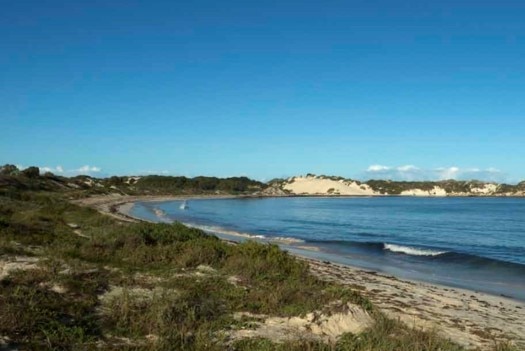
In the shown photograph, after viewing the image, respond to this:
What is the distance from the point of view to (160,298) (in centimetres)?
1054

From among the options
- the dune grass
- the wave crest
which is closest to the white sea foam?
the wave crest

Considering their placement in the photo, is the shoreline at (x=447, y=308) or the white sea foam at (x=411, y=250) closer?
the shoreline at (x=447, y=308)

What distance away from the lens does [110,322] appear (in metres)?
9.34

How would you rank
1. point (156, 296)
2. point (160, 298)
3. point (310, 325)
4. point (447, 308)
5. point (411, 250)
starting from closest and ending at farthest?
point (310, 325) → point (160, 298) → point (156, 296) → point (447, 308) → point (411, 250)

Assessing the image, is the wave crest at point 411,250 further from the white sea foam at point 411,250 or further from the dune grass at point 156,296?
the dune grass at point 156,296

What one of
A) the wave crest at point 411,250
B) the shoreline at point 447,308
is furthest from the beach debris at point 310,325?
the wave crest at point 411,250

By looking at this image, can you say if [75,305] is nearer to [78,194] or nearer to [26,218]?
[26,218]

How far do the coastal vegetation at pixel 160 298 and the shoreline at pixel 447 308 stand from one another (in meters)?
1.92

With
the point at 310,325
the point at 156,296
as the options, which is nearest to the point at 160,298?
the point at 156,296

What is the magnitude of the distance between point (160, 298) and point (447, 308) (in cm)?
953

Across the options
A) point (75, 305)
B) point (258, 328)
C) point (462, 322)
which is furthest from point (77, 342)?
point (462, 322)

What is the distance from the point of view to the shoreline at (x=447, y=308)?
12.0 meters

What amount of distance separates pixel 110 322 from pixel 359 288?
10.6 metres

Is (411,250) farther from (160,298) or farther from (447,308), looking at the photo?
(160,298)
